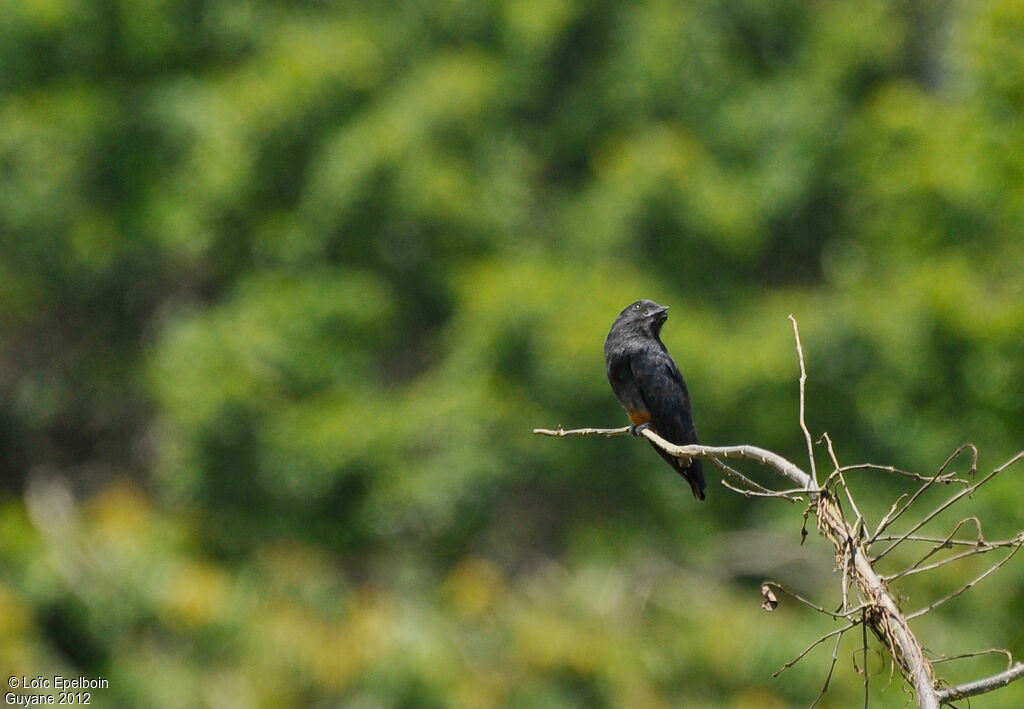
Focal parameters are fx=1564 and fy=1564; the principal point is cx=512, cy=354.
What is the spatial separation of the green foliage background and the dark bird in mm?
5090

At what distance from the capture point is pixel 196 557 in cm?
1341

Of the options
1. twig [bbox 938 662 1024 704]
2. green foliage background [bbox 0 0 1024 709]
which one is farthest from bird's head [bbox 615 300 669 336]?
green foliage background [bbox 0 0 1024 709]

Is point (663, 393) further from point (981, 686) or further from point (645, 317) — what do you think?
point (981, 686)

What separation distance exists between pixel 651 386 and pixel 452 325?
886 cm

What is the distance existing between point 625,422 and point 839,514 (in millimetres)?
9470

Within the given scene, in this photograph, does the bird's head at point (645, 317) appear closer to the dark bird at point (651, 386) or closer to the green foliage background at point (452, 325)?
the dark bird at point (651, 386)

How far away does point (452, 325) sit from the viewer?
14.8 m

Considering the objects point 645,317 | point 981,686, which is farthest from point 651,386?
point 981,686

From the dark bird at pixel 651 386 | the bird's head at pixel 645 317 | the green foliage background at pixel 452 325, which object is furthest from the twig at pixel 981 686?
the green foliage background at pixel 452 325

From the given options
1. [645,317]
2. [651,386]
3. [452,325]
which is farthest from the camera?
[452,325]

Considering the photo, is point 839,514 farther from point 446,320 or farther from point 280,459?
point 446,320

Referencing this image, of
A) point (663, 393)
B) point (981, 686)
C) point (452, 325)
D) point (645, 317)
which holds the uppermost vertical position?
point (981, 686)

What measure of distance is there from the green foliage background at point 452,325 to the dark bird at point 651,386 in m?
5.09

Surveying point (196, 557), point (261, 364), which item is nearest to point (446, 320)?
point (261, 364)
